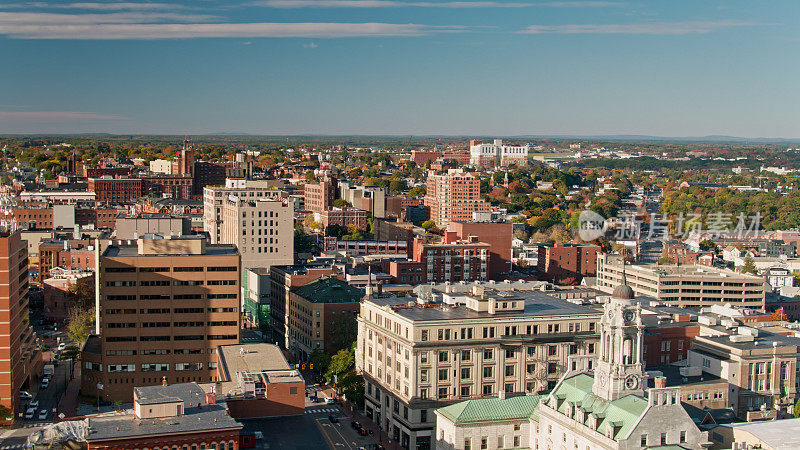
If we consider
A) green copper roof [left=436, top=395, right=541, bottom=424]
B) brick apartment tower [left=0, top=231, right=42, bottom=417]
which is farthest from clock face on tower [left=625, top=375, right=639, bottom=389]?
brick apartment tower [left=0, top=231, right=42, bottom=417]

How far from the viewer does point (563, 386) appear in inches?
2714


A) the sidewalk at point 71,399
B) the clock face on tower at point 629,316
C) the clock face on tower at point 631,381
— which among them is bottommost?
the sidewalk at point 71,399

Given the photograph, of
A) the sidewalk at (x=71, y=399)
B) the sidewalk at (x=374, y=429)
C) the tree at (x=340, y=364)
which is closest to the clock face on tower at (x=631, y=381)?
the sidewalk at (x=374, y=429)

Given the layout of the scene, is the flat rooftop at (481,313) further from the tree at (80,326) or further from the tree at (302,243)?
the tree at (302,243)

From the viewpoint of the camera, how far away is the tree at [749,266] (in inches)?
6493

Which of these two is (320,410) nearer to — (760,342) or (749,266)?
(760,342)

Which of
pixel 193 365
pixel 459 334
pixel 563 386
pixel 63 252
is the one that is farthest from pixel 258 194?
pixel 563 386

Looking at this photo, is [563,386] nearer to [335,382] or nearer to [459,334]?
[459,334]

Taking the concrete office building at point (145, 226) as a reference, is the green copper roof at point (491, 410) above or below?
below

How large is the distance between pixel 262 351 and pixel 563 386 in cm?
3335

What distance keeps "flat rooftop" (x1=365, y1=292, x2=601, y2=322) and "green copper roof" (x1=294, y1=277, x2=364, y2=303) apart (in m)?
18.7

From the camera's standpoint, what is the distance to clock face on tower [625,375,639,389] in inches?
2539

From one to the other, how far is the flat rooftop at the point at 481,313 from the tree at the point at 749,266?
83.4 metres

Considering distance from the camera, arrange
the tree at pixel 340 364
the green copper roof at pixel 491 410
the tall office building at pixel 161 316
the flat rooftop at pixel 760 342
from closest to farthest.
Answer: the green copper roof at pixel 491 410, the flat rooftop at pixel 760 342, the tall office building at pixel 161 316, the tree at pixel 340 364
